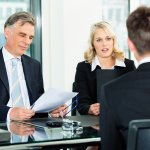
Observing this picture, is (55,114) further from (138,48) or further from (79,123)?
(138,48)

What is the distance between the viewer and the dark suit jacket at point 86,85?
127 inches

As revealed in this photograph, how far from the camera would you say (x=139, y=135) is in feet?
4.11

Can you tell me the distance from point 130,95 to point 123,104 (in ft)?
0.15

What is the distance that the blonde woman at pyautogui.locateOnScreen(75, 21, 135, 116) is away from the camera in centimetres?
332

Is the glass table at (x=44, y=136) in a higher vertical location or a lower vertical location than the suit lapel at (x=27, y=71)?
lower

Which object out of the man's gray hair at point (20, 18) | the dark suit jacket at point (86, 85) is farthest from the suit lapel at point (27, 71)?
the dark suit jacket at point (86, 85)

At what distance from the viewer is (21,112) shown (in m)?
2.55

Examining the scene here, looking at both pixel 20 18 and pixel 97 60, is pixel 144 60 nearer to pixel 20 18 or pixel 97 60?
pixel 20 18

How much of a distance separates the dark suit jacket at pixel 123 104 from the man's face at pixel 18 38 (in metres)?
1.64

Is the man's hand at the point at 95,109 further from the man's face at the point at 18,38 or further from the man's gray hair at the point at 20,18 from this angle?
the man's gray hair at the point at 20,18

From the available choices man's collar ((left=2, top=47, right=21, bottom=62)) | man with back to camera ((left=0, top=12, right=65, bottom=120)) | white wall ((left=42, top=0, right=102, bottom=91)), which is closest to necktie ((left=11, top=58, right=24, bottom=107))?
man with back to camera ((left=0, top=12, right=65, bottom=120))

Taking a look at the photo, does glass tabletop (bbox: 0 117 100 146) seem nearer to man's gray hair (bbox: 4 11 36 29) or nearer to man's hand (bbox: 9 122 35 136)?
man's hand (bbox: 9 122 35 136)

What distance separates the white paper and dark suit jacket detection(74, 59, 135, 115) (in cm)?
60

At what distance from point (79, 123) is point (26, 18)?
1125 mm
